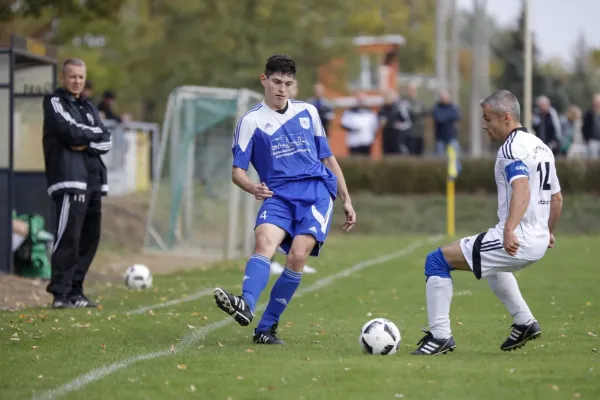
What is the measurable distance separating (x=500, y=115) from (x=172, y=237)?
14224 mm

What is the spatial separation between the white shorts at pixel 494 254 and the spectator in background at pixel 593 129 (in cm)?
2133

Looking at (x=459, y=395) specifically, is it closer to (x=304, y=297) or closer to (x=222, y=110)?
(x=304, y=297)

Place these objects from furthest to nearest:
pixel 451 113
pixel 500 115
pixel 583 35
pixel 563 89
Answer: pixel 583 35 → pixel 563 89 → pixel 451 113 → pixel 500 115

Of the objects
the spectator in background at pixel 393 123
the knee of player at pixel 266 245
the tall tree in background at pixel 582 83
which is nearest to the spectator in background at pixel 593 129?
the spectator in background at pixel 393 123

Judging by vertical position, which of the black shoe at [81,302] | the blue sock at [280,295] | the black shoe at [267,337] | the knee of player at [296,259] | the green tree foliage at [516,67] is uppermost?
the green tree foliage at [516,67]

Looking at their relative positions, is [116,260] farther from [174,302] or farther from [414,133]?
[414,133]

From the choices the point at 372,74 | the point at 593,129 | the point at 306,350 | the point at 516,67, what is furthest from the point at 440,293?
the point at 372,74

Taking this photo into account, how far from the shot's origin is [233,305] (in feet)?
30.6

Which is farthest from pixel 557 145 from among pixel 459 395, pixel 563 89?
pixel 563 89

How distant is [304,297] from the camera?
14.5 meters

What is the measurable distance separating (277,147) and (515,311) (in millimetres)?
2263

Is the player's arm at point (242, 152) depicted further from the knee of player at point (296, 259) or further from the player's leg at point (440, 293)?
the player's leg at point (440, 293)

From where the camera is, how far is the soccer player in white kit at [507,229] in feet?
29.0

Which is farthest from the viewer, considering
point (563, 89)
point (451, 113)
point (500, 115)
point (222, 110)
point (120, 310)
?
point (563, 89)
